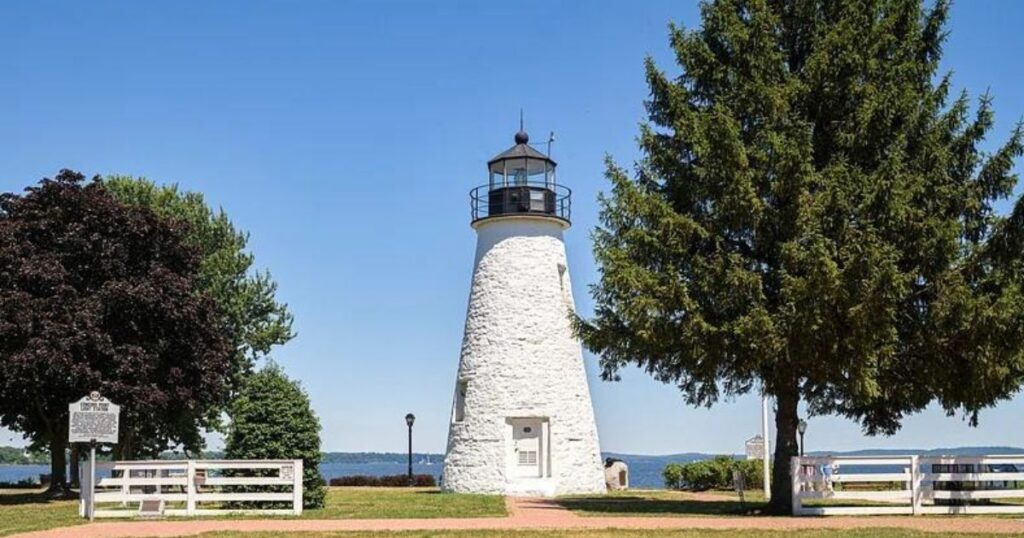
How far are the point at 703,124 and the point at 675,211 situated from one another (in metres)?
1.83

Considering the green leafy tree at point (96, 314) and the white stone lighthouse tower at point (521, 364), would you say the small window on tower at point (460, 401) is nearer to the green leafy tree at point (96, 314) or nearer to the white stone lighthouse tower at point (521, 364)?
the white stone lighthouse tower at point (521, 364)

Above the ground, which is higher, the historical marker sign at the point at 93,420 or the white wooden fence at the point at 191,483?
the historical marker sign at the point at 93,420

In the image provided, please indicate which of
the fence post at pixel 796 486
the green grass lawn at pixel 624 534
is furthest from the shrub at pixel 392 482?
the green grass lawn at pixel 624 534

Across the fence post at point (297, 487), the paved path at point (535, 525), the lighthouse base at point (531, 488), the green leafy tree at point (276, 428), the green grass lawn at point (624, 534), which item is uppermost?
the green leafy tree at point (276, 428)

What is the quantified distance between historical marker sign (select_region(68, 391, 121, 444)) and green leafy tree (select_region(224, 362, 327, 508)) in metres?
2.48

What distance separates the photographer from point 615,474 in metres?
33.8

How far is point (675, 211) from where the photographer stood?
21.1 meters

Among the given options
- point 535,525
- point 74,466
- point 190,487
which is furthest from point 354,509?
point 74,466

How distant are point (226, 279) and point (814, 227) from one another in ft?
73.3

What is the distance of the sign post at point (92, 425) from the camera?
2003 centimetres

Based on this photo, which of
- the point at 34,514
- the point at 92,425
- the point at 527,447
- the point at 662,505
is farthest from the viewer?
the point at 527,447

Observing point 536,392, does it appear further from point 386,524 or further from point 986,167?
point 986,167

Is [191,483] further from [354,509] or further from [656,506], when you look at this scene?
[656,506]

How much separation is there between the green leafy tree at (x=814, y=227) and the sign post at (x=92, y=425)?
9.18m
